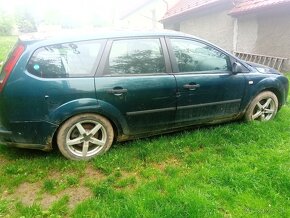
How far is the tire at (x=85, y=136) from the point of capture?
159 inches

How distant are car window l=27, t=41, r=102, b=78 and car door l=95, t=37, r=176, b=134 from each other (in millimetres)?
156

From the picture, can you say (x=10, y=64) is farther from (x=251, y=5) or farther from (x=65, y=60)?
(x=251, y=5)

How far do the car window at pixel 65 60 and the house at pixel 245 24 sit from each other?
7.22 m

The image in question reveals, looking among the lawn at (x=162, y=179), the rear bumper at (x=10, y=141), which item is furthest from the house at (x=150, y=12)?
the rear bumper at (x=10, y=141)

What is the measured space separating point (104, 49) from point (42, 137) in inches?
52.3

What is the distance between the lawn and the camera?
3.25 m

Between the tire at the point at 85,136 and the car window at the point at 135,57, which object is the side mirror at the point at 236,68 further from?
the tire at the point at 85,136

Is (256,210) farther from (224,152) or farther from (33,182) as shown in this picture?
(33,182)

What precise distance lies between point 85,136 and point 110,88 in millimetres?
697

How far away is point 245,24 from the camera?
11.6 meters

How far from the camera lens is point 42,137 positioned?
12.9 ft

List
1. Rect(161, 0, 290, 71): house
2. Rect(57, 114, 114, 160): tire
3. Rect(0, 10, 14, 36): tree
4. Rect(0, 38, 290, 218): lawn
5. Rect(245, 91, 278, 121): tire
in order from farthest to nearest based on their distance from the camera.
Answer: Rect(0, 10, 14, 36): tree < Rect(161, 0, 290, 71): house < Rect(245, 91, 278, 121): tire < Rect(57, 114, 114, 160): tire < Rect(0, 38, 290, 218): lawn

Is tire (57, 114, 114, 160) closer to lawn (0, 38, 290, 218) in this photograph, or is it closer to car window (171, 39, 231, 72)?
lawn (0, 38, 290, 218)

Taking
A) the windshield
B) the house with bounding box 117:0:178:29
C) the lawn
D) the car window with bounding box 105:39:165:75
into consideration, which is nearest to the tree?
the windshield
